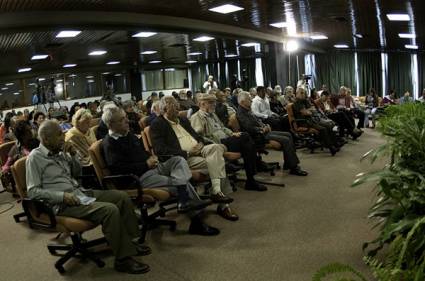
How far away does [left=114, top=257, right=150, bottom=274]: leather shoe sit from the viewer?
3.08 metres

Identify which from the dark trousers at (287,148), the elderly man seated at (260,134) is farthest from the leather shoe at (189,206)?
the dark trousers at (287,148)

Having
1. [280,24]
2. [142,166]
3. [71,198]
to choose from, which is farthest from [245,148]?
[280,24]

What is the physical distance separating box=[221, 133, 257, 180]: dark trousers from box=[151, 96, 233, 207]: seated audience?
1.95ft

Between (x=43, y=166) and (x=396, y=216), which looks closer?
(x=396, y=216)

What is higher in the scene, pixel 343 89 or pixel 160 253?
pixel 343 89

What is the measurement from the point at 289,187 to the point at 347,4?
374 centimetres

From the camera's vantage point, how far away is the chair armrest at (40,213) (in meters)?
3.03

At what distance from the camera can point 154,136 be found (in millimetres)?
4098

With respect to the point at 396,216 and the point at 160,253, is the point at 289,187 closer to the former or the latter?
the point at 160,253

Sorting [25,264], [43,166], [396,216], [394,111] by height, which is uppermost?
[394,111]

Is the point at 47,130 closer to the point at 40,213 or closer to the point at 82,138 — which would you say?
the point at 40,213

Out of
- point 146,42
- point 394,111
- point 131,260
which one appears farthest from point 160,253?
point 146,42

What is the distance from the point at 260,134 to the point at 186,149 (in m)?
1.47

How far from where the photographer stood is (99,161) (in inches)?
143
